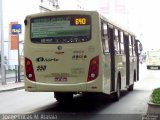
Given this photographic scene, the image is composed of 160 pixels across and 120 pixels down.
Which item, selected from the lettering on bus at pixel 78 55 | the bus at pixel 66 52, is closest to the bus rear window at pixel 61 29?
the bus at pixel 66 52

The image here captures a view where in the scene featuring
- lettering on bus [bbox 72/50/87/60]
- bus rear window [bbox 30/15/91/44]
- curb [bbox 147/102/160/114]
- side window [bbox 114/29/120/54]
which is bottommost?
curb [bbox 147/102/160/114]

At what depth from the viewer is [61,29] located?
1380cm

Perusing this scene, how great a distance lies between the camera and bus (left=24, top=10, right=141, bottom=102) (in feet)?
44.2

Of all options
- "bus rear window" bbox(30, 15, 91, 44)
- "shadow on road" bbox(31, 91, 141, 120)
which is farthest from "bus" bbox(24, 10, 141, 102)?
"shadow on road" bbox(31, 91, 141, 120)

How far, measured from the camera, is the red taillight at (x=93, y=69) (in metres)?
13.4

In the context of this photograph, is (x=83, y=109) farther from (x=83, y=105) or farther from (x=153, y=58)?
(x=153, y=58)

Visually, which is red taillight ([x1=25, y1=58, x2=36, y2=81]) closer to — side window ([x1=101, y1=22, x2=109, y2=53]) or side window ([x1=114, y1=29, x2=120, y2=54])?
side window ([x1=101, y1=22, x2=109, y2=53])

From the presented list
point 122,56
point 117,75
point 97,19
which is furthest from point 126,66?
point 97,19

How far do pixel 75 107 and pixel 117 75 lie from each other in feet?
8.40

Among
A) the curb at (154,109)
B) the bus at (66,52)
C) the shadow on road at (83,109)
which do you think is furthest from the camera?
the bus at (66,52)

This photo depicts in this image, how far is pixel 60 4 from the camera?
69250 mm

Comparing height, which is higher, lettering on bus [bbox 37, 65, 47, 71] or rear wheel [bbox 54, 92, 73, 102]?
lettering on bus [bbox 37, 65, 47, 71]

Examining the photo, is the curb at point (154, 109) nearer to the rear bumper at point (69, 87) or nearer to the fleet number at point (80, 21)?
the rear bumper at point (69, 87)

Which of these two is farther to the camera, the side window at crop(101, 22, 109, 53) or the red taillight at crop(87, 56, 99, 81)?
the side window at crop(101, 22, 109, 53)
